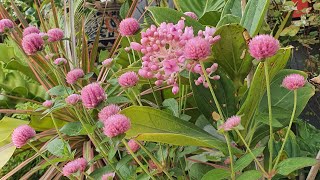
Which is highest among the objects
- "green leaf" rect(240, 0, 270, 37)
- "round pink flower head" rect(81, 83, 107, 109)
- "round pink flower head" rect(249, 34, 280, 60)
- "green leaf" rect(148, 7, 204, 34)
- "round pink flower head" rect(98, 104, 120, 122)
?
"round pink flower head" rect(249, 34, 280, 60)

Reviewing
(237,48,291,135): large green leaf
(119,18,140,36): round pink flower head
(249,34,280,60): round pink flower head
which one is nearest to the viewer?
(249,34,280,60): round pink flower head

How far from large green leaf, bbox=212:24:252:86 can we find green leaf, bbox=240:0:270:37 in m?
0.04

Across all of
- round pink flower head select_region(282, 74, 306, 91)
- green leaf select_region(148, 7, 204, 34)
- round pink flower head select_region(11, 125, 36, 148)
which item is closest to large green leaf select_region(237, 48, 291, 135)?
round pink flower head select_region(282, 74, 306, 91)

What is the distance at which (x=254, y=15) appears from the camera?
2.83 ft

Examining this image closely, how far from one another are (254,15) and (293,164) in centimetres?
29

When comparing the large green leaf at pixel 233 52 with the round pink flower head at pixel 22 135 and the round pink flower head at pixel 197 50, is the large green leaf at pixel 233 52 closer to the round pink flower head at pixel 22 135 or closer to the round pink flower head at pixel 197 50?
the round pink flower head at pixel 197 50

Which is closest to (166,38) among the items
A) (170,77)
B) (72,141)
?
(170,77)

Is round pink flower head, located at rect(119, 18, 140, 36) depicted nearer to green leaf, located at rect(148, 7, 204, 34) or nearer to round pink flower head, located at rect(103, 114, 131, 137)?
green leaf, located at rect(148, 7, 204, 34)

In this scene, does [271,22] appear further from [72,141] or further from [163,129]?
[163,129]

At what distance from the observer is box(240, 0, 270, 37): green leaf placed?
824 millimetres

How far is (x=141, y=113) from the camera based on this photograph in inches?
31.5

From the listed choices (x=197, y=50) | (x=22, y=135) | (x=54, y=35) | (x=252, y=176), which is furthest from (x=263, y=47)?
(x=54, y=35)

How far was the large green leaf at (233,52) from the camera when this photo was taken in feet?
2.61

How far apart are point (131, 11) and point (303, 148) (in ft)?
2.60
